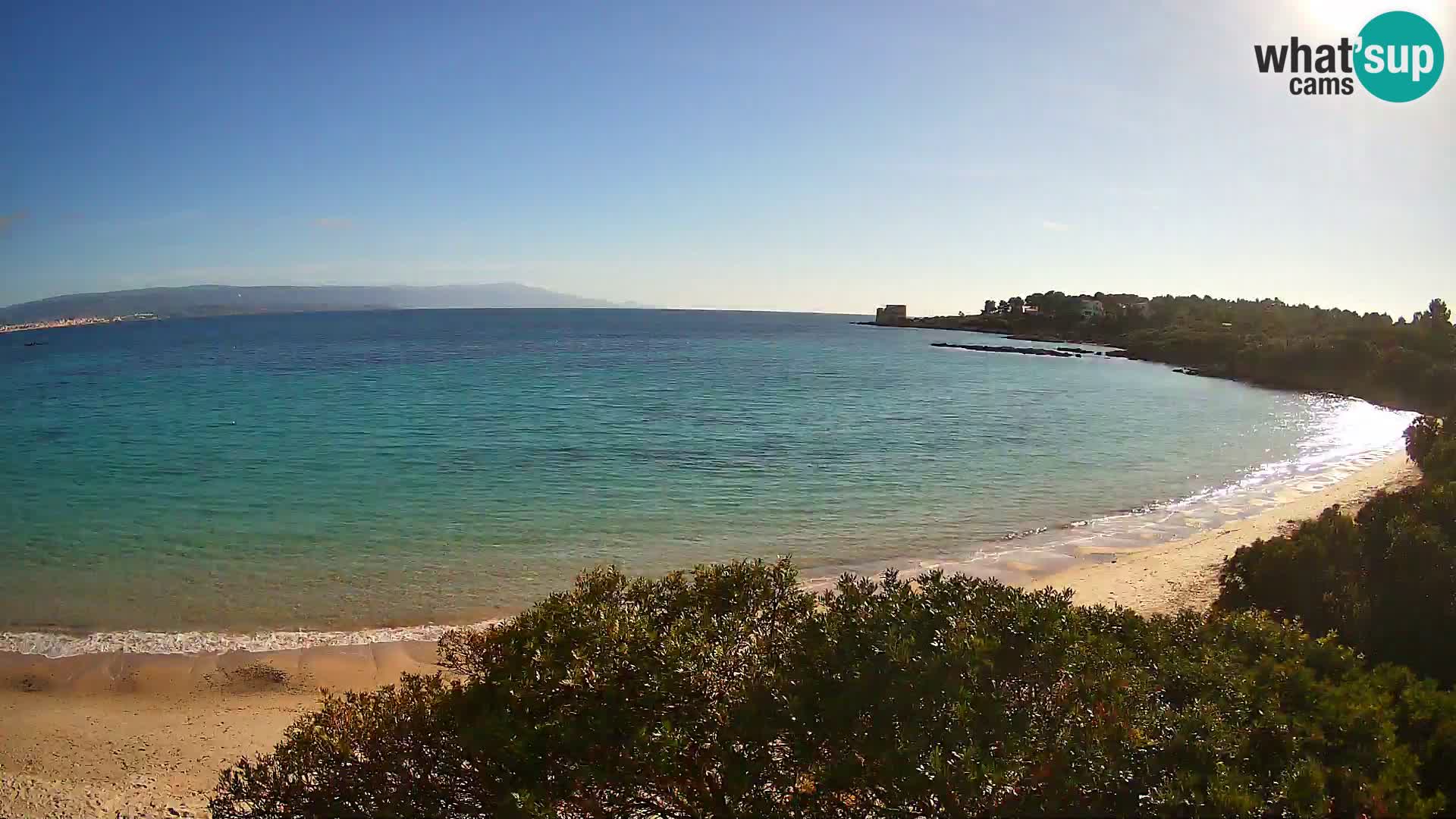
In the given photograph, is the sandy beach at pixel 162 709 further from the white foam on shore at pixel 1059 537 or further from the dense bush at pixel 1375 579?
the dense bush at pixel 1375 579

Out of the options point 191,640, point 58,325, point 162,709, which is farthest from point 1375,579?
point 58,325

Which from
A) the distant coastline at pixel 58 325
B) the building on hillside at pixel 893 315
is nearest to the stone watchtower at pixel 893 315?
the building on hillside at pixel 893 315

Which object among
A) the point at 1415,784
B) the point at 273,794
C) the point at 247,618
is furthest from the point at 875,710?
the point at 247,618

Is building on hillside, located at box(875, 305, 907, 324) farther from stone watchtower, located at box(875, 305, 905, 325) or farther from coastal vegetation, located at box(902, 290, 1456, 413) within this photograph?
coastal vegetation, located at box(902, 290, 1456, 413)

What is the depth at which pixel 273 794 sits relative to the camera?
4926 millimetres

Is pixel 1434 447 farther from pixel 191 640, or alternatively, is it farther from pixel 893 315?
pixel 893 315

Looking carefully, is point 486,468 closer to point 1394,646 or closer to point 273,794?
point 273,794

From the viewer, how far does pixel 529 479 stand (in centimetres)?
2061

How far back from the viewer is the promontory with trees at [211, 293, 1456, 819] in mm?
3984

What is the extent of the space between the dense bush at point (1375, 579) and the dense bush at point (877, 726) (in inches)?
116

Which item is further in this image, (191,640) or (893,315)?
(893,315)


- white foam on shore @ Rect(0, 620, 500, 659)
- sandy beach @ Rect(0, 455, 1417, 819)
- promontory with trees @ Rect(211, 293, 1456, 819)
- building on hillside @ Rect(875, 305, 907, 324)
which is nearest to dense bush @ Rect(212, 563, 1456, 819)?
promontory with trees @ Rect(211, 293, 1456, 819)

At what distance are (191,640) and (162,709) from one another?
6.44 ft

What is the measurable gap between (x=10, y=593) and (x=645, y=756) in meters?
14.1
